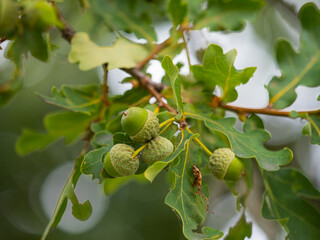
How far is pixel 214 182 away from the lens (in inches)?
102

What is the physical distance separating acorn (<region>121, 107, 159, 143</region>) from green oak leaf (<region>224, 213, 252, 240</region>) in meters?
0.54

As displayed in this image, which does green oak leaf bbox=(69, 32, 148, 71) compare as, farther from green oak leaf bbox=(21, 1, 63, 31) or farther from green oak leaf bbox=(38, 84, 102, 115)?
green oak leaf bbox=(21, 1, 63, 31)

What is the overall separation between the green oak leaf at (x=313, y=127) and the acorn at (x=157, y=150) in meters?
0.59

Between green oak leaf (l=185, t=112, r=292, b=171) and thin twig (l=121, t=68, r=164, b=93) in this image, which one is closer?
green oak leaf (l=185, t=112, r=292, b=171)

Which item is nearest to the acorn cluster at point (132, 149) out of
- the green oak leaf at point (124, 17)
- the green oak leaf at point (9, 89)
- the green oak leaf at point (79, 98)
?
the green oak leaf at point (79, 98)

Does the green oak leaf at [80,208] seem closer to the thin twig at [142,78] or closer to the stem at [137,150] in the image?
the stem at [137,150]

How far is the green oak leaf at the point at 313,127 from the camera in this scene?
1326 millimetres

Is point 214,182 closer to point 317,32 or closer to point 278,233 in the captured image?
point 278,233

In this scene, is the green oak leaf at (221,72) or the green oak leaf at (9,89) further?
the green oak leaf at (9,89)

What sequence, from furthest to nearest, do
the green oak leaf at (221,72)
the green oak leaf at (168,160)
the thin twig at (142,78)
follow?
the thin twig at (142,78)
the green oak leaf at (221,72)
the green oak leaf at (168,160)

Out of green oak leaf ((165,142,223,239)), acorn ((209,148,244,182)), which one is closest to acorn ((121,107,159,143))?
green oak leaf ((165,142,223,239))

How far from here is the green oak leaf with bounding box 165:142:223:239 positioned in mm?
1075

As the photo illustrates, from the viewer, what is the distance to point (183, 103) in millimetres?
1343

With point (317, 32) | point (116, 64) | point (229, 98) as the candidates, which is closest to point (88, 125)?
point (116, 64)
